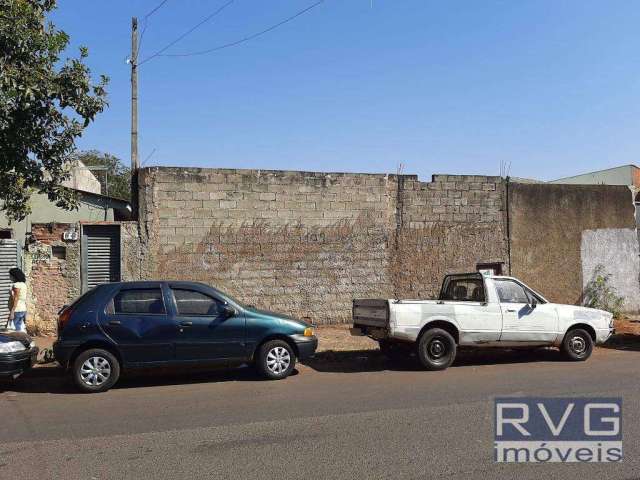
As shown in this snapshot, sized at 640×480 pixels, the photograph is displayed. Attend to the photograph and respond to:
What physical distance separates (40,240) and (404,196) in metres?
8.51

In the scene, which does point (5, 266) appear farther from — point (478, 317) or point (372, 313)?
point (478, 317)

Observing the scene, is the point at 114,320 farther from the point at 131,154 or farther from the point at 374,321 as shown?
the point at 131,154

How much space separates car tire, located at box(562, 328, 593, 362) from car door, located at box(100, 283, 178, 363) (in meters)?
6.91

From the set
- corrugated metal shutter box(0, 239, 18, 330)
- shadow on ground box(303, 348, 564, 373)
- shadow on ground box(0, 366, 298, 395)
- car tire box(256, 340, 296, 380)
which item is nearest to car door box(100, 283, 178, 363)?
shadow on ground box(0, 366, 298, 395)

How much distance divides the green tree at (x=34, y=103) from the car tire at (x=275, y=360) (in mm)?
4434

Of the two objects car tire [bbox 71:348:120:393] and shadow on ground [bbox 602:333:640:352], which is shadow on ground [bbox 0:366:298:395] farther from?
shadow on ground [bbox 602:333:640:352]

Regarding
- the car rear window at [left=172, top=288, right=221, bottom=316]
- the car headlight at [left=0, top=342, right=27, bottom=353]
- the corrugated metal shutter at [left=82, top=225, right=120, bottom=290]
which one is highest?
the corrugated metal shutter at [left=82, top=225, right=120, bottom=290]

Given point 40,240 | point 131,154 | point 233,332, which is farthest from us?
point 131,154

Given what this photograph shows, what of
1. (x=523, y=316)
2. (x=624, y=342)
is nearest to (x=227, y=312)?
(x=523, y=316)

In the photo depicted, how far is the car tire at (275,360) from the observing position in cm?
907

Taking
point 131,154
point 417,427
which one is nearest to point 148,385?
point 417,427

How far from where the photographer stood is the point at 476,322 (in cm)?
1027

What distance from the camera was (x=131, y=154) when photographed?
64.8 feet

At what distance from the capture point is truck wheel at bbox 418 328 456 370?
9.96m
